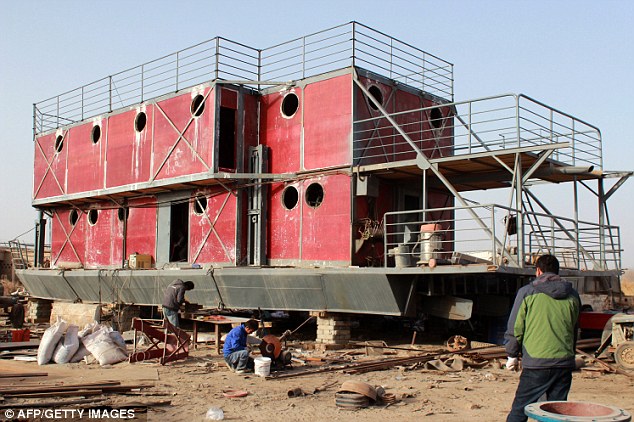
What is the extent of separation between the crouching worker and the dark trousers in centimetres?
646

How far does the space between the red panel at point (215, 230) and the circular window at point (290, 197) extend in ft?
4.39

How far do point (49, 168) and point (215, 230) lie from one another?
29.6 feet

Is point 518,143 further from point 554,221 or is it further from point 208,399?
point 208,399

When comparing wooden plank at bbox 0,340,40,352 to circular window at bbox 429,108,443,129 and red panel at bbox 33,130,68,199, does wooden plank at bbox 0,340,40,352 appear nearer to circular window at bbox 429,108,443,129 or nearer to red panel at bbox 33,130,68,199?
red panel at bbox 33,130,68,199

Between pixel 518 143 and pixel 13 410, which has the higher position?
pixel 518 143

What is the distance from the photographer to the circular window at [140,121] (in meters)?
20.7

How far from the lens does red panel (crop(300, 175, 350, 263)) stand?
1608 centimetres

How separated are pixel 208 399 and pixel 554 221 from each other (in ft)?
30.2

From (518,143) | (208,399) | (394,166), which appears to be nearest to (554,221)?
(518,143)

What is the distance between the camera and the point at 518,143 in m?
14.0

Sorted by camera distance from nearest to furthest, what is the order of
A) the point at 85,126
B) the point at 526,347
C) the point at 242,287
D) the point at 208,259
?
the point at 526,347, the point at 242,287, the point at 208,259, the point at 85,126

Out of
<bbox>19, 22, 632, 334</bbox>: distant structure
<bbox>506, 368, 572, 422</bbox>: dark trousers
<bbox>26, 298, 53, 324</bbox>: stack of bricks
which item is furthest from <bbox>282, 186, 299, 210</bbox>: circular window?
<bbox>26, 298, 53, 324</bbox>: stack of bricks

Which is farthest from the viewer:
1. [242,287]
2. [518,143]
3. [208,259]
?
[208,259]

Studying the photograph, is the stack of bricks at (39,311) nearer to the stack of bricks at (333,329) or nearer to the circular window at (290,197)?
the circular window at (290,197)
